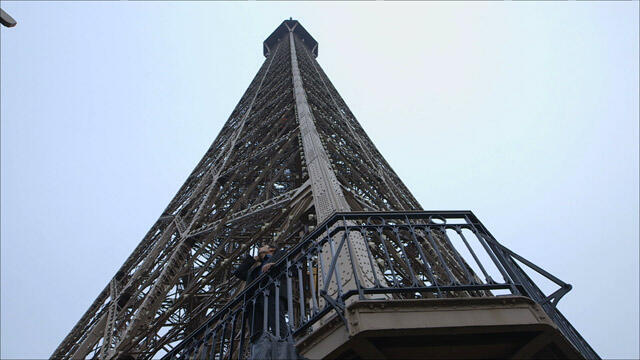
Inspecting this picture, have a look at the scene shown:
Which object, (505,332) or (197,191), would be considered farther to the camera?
(197,191)

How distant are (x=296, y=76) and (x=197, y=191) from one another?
766cm

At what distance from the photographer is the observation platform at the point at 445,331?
111 inches

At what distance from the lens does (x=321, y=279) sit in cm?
495

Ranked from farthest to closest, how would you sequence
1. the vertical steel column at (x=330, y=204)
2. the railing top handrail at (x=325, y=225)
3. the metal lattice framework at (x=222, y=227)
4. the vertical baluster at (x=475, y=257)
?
1. the metal lattice framework at (x=222, y=227)
2. the railing top handrail at (x=325, y=225)
3. the vertical steel column at (x=330, y=204)
4. the vertical baluster at (x=475, y=257)

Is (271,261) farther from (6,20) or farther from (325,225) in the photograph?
(6,20)

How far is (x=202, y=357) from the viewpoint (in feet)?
13.6

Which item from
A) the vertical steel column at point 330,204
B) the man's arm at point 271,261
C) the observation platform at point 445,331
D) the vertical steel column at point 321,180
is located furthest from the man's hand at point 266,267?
the observation platform at point 445,331

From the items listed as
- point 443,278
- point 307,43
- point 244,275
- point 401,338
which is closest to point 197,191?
point 443,278

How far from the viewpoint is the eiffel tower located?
290 cm

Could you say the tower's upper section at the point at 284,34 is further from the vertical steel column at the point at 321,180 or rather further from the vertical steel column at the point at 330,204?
the vertical steel column at the point at 321,180

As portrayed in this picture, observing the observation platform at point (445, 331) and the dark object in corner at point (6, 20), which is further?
the dark object in corner at point (6, 20)

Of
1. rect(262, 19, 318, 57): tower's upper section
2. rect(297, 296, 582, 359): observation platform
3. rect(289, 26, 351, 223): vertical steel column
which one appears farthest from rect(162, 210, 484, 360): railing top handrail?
rect(262, 19, 318, 57): tower's upper section

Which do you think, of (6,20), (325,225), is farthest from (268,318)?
(6,20)

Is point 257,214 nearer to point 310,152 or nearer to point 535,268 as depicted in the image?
point 310,152
